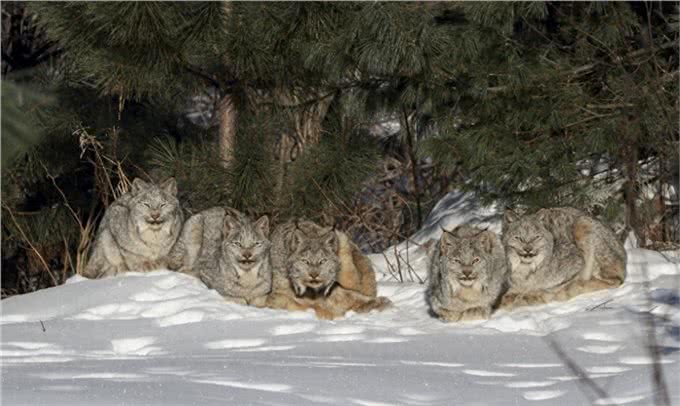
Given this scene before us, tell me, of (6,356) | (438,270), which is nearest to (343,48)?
(438,270)

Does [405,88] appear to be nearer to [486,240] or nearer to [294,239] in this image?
[294,239]

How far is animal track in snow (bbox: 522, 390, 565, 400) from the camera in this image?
19.9ft

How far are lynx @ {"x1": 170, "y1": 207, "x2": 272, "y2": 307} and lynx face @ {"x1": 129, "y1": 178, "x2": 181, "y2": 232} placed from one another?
24cm

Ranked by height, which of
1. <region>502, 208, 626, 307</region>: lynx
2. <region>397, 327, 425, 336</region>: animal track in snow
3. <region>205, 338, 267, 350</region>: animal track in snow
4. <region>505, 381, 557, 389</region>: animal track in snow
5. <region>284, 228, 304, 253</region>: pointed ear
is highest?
<region>284, 228, 304, 253</region>: pointed ear

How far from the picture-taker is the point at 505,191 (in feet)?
33.7

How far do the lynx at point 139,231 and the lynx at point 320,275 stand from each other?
1.07 m

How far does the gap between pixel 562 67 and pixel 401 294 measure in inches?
99.4

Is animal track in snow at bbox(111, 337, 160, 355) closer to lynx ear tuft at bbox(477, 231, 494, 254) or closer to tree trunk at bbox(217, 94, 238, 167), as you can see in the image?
lynx ear tuft at bbox(477, 231, 494, 254)

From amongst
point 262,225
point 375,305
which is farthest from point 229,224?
point 375,305

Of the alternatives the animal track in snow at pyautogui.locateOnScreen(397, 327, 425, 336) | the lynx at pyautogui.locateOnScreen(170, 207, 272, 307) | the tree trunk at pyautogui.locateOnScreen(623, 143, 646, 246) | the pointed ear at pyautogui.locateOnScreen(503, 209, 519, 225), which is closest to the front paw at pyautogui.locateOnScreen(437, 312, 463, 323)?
the animal track in snow at pyautogui.locateOnScreen(397, 327, 425, 336)

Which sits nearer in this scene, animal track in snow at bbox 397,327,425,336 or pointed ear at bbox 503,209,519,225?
animal track in snow at bbox 397,327,425,336

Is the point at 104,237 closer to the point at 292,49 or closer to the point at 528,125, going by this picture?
the point at 292,49

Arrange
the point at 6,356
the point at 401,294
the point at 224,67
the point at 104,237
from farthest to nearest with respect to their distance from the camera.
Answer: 1. the point at 224,67
2. the point at 104,237
3. the point at 401,294
4. the point at 6,356

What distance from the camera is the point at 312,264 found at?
902 cm
